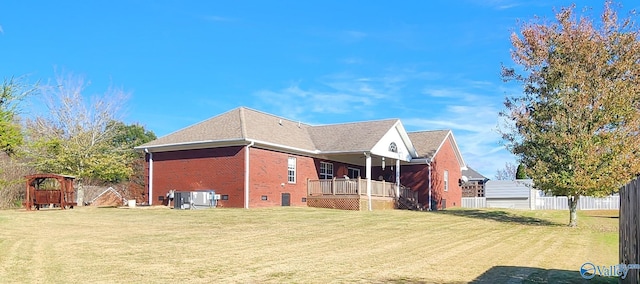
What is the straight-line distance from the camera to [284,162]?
97.5 ft

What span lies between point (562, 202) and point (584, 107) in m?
27.0

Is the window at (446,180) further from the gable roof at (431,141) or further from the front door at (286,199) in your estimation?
the front door at (286,199)

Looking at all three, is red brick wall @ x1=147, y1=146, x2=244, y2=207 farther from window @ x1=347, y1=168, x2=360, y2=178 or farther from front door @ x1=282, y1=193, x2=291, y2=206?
window @ x1=347, y1=168, x2=360, y2=178

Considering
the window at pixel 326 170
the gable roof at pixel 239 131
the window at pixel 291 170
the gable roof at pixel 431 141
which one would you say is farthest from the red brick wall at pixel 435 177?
the window at pixel 291 170

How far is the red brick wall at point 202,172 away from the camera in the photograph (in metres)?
27.2

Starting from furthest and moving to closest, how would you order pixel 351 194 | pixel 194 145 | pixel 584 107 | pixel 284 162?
pixel 284 162, pixel 351 194, pixel 194 145, pixel 584 107

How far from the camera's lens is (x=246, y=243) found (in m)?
14.4

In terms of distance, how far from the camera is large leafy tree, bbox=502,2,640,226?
70.3ft

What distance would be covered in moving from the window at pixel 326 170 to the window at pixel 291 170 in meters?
3.02

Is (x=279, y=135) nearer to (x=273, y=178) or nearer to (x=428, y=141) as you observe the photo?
(x=273, y=178)

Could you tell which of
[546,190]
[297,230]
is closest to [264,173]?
[297,230]

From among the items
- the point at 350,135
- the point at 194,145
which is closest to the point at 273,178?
the point at 194,145

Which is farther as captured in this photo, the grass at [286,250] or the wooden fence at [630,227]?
the grass at [286,250]

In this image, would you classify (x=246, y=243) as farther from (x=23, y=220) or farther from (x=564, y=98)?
(x=564, y=98)
